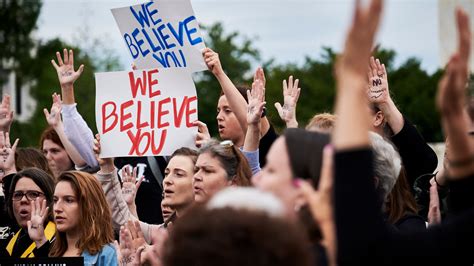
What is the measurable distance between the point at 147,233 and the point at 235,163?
1.03 metres

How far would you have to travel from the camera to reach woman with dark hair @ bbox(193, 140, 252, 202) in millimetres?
5852

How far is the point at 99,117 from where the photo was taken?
25.0 ft

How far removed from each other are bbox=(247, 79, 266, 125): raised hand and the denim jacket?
3.61 feet

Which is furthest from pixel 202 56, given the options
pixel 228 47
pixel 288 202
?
pixel 228 47

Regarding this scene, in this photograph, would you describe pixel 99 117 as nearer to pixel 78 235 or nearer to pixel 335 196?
pixel 78 235

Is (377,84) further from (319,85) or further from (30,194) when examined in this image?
(319,85)

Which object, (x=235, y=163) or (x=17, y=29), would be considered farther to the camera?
(x=17, y=29)

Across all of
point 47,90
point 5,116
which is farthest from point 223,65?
point 5,116

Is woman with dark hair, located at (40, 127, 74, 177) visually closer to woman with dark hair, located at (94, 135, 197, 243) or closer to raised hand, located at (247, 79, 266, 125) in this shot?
woman with dark hair, located at (94, 135, 197, 243)

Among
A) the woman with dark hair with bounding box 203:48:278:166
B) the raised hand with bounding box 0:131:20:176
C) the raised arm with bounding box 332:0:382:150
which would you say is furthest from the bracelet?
the raised hand with bounding box 0:131:20:176

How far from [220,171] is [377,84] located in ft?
4.29

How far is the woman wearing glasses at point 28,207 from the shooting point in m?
6.72

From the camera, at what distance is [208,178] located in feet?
19.3

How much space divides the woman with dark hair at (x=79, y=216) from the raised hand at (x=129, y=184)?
0.64 meters
